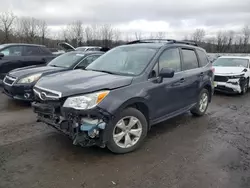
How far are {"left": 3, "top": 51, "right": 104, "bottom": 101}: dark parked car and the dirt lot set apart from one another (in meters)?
1.09

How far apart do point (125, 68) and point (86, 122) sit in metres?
1.40

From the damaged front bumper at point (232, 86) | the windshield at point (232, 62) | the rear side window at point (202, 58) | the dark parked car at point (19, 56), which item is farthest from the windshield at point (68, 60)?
the windshield at point (232, 62)

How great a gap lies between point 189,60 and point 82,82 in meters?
2.74

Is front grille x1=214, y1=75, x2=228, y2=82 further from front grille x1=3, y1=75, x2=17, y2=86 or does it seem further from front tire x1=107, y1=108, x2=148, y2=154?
front grille x1=3, y1=75, x2=17, y2=86

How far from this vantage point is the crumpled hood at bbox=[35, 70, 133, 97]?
346 centimetres

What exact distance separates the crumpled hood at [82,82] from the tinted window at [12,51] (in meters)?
5.63

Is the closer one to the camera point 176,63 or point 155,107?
point 155,107

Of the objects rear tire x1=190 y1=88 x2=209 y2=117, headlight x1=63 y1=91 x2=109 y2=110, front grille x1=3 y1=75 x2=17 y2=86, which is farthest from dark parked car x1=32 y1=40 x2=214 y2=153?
front grille x1=3 y1=75 x2=17 y2=86

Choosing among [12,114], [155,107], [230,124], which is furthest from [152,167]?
[12,114]

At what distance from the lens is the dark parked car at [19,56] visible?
334 inches

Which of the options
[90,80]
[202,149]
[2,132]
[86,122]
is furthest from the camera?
[2,132]

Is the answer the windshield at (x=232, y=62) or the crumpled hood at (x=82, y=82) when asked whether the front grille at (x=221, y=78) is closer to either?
the windshield at (x=232, y=62)

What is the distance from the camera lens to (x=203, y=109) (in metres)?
6.06

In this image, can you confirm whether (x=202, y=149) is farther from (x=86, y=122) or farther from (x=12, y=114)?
(x=12, y=114)
